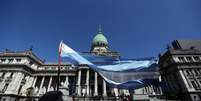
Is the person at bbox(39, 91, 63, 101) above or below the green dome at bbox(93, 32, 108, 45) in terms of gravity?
below

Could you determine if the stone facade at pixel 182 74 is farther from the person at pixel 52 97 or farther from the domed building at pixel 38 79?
the person at pixel 52 97

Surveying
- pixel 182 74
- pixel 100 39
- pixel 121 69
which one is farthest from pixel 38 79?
pixel 121 69

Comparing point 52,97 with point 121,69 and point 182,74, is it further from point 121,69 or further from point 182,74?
point 182,74

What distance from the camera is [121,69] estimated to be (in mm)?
13945

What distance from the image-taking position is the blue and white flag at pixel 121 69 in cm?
1309

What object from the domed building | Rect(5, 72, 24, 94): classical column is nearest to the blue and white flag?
the domed building

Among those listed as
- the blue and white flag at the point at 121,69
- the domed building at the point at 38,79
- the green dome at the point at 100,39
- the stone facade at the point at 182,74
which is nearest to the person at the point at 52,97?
the blue and white flag at the point at 121,69

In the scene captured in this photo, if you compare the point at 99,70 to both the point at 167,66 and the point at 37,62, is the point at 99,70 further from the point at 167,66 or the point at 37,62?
the point at 37,62

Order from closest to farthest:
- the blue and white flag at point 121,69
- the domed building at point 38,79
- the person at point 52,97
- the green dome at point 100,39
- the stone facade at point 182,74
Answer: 1. the person at point 52,97
2. the blue and white flag at point 121,69
3. the stone facade at point 182,74
4. the domed building at point 38,79
5. the green dome at point 100,39

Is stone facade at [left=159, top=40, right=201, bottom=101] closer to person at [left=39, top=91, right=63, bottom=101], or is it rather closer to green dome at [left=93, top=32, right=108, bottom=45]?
green dome at [left=93, top=32, right=108, bottom=45]

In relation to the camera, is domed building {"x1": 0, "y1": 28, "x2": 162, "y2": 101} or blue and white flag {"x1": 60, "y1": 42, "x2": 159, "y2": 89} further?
domed building {"x1": 0, "y1": 28, "x2": 162, "y2": 101}

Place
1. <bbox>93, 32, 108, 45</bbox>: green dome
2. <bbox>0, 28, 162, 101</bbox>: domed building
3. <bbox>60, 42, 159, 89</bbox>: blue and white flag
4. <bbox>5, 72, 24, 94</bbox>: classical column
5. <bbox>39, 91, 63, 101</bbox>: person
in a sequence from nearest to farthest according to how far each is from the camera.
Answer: <bbox>39, 91, 63, 101</bbox>: person → <bbox>60, 42, 159, 89</bbox>: blue and white flag → <bbox>5, 72, 24, 94</bbox>: classical column → <bbox>0, 28, 162, 101</bbox>: domed building → <bbox>93, 32, 108, 45</bbox>: green dome

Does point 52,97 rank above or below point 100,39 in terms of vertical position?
below

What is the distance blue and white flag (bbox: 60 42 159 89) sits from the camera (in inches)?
515
